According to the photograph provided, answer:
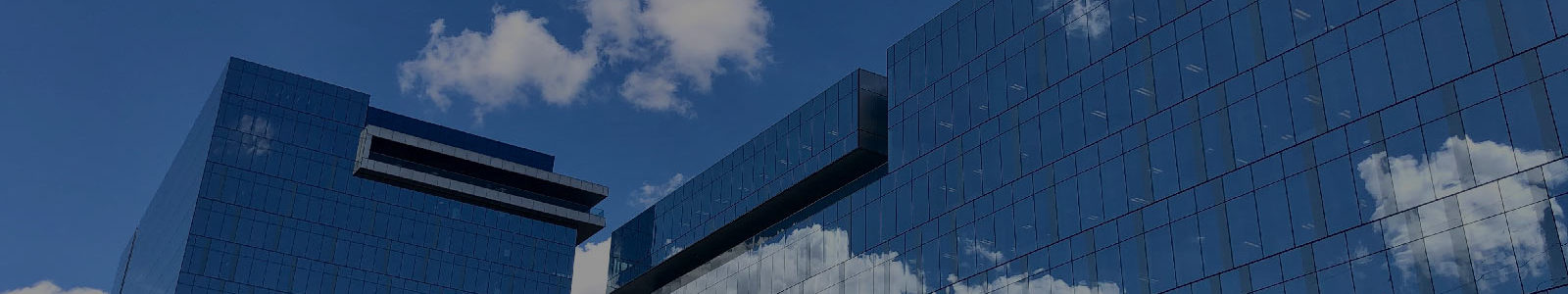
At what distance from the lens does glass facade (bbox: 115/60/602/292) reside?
134 metres

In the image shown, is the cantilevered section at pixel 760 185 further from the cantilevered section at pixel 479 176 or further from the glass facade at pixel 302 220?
the cantilevered section at pixel 479 176

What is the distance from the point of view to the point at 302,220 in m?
138

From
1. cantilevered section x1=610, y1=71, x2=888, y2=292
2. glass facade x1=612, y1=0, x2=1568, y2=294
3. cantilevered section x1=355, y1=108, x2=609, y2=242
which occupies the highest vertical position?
cantilevered section x1=355, y1=108, x2=609, y2=242

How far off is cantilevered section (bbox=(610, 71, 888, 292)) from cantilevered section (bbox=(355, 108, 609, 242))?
1827cm

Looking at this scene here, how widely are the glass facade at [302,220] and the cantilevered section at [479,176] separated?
47.2 inches

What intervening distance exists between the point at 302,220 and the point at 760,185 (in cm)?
4643

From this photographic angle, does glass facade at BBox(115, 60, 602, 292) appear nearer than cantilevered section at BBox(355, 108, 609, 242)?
Yes

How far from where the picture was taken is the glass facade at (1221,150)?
2371 inches

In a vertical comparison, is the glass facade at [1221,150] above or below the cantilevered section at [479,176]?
below

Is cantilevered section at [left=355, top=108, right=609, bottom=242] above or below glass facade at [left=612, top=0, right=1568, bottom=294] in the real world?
above

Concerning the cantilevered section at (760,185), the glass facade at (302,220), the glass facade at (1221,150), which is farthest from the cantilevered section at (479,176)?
the glass facade at (1221,150)

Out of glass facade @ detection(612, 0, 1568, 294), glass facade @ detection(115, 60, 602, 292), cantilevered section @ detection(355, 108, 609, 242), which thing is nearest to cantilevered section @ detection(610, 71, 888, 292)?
glass facade @ detection(612, 0, 1568, 294)

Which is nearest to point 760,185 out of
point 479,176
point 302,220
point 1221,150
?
point 1221,150

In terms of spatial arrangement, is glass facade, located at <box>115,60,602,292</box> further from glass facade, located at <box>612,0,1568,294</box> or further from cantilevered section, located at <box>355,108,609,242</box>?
glass facade, located at <box>612,0,1568,294</box>
